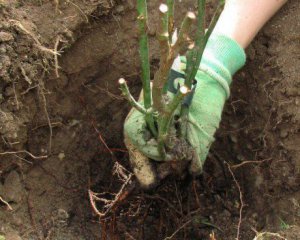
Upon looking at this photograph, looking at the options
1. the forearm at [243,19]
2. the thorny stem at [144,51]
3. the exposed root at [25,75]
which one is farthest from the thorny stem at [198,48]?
the exposed root at [25,75]

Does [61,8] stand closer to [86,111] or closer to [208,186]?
[86,111]

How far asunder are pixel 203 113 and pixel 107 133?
430mm

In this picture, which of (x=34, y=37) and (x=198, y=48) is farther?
(x=34, y=37)

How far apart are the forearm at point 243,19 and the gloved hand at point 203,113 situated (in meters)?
0.06

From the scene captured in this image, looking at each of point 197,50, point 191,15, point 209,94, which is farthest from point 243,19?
point 191,15

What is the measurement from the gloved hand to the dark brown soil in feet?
0.47

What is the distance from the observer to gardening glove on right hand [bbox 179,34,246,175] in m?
1.37

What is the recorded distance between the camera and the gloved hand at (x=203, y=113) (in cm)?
132

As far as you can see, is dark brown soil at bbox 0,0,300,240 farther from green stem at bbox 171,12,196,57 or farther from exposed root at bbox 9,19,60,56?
green stem at bbox 171,12,196,57


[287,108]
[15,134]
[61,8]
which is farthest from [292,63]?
[15,134]

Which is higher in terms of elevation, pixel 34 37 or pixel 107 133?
pixel 34 37

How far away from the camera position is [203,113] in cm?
138

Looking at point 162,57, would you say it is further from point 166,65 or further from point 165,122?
point 165,122

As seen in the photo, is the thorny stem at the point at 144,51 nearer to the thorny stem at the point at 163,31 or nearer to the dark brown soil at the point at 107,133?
the thorny stem at the point at 163,31
